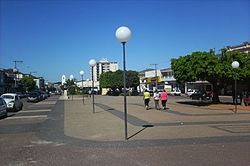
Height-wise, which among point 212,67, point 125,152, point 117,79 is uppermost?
point 117,79

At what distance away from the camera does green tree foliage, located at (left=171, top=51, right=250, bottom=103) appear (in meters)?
27.9

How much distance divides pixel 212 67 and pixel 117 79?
71490mm

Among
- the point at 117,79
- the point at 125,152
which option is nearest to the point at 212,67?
the point at 125,152

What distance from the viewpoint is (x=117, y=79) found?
3900 inches

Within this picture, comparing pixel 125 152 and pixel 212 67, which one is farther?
pixel 212 67

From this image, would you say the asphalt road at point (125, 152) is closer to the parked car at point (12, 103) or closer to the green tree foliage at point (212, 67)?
the green tree foliage at point (212, 67)

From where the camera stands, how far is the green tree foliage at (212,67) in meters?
27.9

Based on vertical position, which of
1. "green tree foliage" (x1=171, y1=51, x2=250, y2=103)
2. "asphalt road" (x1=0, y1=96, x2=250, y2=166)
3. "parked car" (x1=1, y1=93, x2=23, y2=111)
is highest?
"green tree foliage" (x1=171, y1=51, x2=250, y2=103)

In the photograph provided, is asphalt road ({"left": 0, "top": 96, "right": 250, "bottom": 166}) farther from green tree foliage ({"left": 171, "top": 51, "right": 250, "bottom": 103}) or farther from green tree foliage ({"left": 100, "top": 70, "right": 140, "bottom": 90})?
green tree foliage ({"left": 100, "top": 70, "right": 140, "bottom": 90})

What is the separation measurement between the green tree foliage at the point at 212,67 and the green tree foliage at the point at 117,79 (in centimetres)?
6811

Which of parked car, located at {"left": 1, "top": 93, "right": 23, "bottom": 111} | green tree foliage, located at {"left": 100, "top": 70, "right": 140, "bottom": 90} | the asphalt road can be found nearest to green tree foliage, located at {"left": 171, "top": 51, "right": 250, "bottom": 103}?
→ parked car, located at {"left": 1, "top": 93, "right": 23, "bottom": 111}

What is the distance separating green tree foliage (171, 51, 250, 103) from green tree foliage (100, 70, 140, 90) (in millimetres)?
68106

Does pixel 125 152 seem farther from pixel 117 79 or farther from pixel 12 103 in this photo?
pixel 117 79

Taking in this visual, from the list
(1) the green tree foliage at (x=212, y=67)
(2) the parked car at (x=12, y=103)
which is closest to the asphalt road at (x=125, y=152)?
(1) the green tree foliage at (x=212, y=67)
